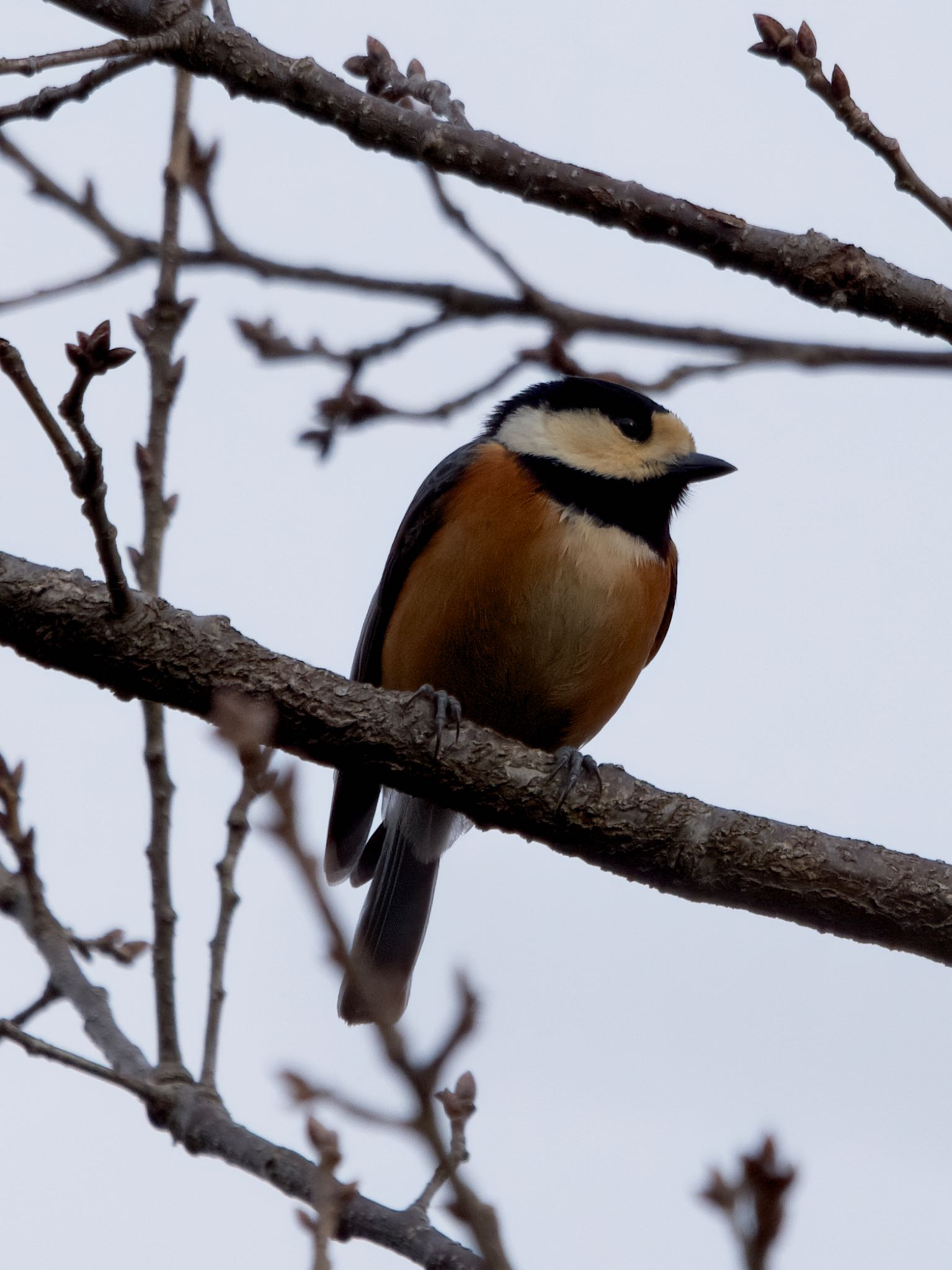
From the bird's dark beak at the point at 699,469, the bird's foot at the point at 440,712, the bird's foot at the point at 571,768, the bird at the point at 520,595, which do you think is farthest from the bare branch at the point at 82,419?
the bird's dark beak at the point at 699,469

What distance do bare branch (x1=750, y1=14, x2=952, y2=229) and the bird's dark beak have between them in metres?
2.71

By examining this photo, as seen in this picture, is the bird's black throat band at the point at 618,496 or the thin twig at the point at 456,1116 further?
the bird's black throat band at the point at 618,496

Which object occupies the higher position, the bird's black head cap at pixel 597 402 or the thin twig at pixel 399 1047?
the bird's black head cap at pixel 597 402

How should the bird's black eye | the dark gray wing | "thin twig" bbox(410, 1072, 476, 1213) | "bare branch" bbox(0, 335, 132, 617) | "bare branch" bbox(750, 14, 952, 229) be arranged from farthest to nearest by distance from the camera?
the bird's black eye → the dark gray wing → "thin twig" bbox(410, 1072, 476, 1213) → "bare branch" bbox(750, 14, 952, 229) → "bare branch" bbox(0, 335, 132, 617)

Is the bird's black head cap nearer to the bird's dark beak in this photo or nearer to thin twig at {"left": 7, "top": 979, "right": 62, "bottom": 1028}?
the bird's dark beak

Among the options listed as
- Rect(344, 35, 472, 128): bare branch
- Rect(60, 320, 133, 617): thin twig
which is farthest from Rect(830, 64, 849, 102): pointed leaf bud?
Rect(60, 320, 133, 617): thin twig

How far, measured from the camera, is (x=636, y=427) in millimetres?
6379

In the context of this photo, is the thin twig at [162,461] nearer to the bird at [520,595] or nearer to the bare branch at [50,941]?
the bare branch at [50,941]

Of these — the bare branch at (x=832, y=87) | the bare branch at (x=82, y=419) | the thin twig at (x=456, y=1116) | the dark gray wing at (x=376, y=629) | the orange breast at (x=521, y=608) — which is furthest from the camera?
the dark gray wing at (x=376, y=629)

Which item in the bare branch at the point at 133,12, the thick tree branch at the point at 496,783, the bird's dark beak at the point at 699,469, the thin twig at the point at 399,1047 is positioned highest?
the bird's dark beak at the point at 699,469

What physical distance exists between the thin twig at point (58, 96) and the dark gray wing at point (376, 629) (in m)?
2.84

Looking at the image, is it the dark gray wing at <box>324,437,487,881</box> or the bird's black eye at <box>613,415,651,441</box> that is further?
the bird's black eye at <box>613,415,651,441</box>

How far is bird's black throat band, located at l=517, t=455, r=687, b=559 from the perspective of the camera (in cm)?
580

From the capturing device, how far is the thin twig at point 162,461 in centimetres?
419
